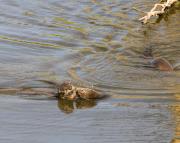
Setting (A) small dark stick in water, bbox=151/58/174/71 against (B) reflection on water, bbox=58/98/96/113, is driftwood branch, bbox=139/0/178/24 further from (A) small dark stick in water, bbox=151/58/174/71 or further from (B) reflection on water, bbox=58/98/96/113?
(B) reflection on water, bbox=58/98/96/113

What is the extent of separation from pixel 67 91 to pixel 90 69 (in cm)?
147

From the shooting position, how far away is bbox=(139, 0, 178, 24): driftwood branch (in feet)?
36.0

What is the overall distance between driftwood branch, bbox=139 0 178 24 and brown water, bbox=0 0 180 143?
0.48 feet

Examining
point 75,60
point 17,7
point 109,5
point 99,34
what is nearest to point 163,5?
point 109,5

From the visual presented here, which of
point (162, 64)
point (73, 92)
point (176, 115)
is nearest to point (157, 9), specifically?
point (162, 64)

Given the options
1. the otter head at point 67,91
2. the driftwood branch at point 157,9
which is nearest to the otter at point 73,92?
the otter head at point 67,91

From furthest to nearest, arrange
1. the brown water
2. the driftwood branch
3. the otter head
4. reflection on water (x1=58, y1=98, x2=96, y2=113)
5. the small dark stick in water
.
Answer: the driftwood branch, the small dark stick in water, the otter head, reflection on water (x1=58, y1=98, x2=96, y2=113), the brown water

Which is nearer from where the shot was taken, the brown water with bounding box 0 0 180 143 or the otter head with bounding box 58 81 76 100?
the brown water with bounding box 0 0 180 143

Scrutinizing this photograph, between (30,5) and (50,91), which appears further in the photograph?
(30,5)

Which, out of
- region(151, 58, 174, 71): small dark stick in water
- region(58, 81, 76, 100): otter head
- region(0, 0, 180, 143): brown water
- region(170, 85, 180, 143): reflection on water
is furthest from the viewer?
region(151, 58, 174, 71): small dark stick in water

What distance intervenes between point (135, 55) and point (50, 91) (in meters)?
2.29

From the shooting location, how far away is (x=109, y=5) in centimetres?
1204

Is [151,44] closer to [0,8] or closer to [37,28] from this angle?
[37,28]

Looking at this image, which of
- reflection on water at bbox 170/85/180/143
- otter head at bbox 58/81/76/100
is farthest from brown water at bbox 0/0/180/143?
otter head at bbox 58/81/76/100
